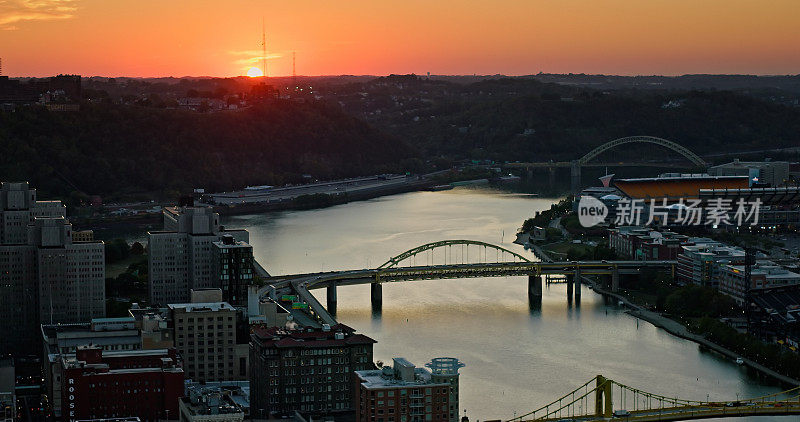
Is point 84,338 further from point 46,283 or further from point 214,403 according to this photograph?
point 214,403

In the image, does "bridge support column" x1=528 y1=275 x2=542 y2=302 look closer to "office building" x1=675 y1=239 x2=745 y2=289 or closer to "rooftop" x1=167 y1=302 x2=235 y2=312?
"office building" x1=675 y1=239 x2=745 y2=289

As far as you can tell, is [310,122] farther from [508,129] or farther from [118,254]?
[118,254]

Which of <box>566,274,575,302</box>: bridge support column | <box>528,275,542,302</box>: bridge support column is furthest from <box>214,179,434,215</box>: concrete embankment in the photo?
<box>528,275,542,302</box>: bridge support column

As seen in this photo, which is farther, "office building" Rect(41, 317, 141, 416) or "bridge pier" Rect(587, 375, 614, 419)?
"office building" Rect(41, 317, 141, 416)

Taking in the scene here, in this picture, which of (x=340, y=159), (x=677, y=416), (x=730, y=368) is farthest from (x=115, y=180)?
(x=677, y=416)

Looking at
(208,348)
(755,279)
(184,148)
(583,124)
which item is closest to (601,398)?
(208,348)

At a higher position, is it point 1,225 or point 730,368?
point 1,225

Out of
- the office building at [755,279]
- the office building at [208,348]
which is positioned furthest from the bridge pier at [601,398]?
the office building at [755,279]
